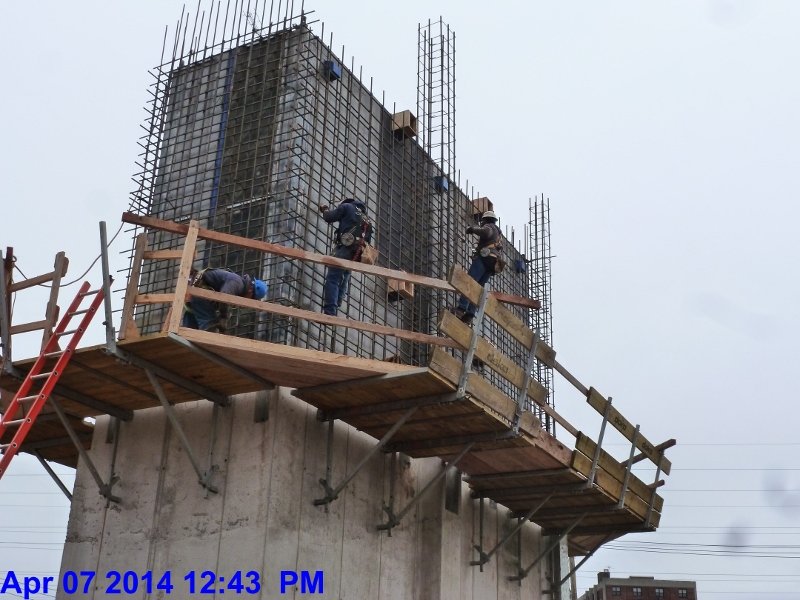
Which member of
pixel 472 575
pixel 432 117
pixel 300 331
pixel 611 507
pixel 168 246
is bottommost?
pixel 472 575

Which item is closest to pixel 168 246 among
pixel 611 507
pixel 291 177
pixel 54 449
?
pixel 291 177

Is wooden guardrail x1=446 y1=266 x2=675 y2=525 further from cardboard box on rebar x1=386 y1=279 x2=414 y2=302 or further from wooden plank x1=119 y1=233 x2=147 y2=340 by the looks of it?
wooden plank x1=119 y1=233 x2=147 y2=340

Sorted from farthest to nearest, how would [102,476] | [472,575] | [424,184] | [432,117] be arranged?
→ 1. [432,117]
2. [424,184]
3. [472,575]
4. [102,476]

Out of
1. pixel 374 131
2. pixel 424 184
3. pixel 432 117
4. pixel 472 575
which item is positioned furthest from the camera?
pixel 432 117

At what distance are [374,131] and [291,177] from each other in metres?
3.40

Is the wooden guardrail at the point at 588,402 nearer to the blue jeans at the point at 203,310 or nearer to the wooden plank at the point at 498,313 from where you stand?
the wooden plank at the point at 498,313

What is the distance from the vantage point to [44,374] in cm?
1146

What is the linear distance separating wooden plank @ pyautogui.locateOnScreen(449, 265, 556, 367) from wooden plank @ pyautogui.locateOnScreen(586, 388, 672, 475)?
72.8 inches

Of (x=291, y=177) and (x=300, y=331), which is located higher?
(x=291, y=177)

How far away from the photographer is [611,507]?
55.9 ft

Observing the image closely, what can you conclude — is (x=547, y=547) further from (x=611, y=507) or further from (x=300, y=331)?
(x=300, y=331)

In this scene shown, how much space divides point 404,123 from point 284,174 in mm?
4166

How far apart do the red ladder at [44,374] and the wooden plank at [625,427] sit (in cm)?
803

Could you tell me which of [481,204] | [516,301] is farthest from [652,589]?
[516,301]
